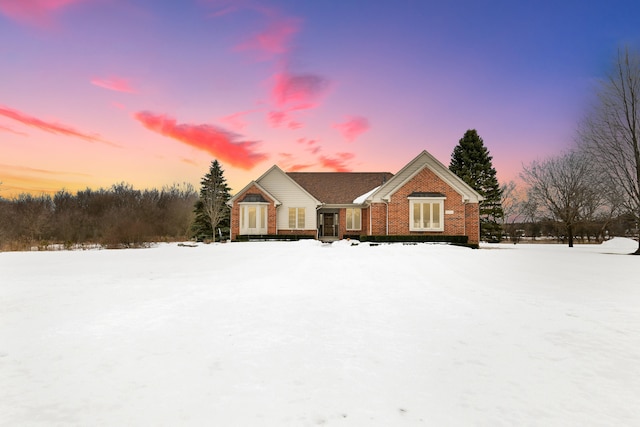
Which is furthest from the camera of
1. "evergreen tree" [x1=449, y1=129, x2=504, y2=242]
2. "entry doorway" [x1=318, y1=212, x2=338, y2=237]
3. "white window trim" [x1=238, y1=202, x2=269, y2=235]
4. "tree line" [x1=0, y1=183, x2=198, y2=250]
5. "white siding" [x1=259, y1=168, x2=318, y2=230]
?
"evergreen tree" [x1=449, y1=129, x2=504, y2=242]

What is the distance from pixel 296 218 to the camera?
31703 mm

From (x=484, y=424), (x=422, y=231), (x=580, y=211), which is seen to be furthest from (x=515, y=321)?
(x=580, y=211)

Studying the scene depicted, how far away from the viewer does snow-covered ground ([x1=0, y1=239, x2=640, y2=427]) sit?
9.98ft

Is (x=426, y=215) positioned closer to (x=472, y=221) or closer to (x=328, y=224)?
(x=472, y=221)

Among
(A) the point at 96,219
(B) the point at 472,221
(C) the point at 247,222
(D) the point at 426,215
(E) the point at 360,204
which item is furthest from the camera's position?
(A) the point at 96,219

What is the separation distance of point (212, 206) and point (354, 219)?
1519cm

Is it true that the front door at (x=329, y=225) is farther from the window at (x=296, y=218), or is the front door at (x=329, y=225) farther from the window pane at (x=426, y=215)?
the window pane at (x=426, y=215)

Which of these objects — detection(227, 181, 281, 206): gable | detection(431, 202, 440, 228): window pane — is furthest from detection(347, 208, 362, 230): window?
detection(431, 202, 440, 228): window pane

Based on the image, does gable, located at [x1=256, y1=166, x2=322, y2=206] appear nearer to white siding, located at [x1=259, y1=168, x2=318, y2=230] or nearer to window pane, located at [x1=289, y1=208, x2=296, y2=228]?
white siding, located at [x1=259, y1=168, x2=318, y2=230]

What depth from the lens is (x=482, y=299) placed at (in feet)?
25.3

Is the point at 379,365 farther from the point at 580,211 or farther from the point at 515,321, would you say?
the point at 580,211

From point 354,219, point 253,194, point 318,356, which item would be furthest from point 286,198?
point 318,356

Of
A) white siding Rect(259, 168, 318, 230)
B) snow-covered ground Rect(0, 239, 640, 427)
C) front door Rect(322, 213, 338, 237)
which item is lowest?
snow-covered ground Rect(0, 239, 640, 427)

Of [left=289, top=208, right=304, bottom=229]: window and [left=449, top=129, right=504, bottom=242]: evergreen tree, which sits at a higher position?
[left=449, top=129, right=504, bottom=242]: evergreen tree
